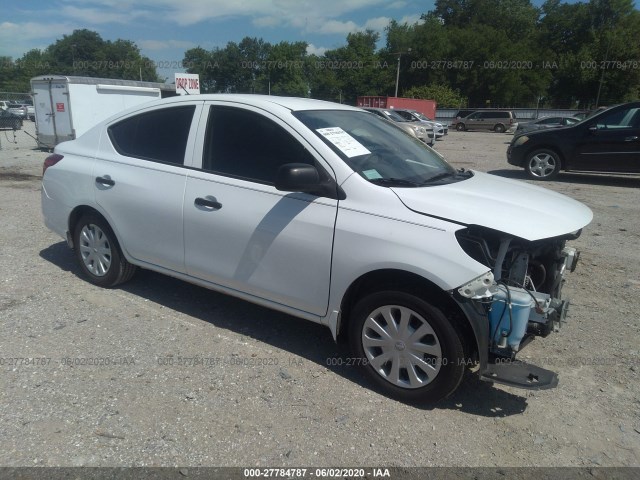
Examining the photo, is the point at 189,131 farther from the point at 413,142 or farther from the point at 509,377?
the point at 509,377

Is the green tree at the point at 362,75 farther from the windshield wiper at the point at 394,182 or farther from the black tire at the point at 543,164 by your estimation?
the windshield wiper at the point at 394,182

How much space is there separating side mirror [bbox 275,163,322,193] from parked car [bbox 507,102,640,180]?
9.73 meters

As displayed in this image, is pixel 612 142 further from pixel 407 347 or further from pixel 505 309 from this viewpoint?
pixel 407 347

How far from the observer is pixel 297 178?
3.02m

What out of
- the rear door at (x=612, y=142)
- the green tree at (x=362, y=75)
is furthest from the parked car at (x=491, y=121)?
the rear door at (x=612, y=142)

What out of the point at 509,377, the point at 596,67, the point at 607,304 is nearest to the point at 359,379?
the point at 509,377

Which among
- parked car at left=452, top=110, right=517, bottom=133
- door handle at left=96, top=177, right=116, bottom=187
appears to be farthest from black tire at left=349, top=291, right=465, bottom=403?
parked car at left=452, top=110, right=517, bottom=133

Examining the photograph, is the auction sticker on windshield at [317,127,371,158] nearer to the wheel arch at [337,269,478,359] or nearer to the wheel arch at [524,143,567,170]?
the wheel arch at [337,269,478,359]

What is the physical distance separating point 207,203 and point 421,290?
5.58 ft

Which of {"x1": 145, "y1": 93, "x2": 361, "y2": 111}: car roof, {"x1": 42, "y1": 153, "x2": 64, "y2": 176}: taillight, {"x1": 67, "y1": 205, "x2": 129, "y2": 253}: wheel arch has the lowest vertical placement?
{"x1": 67, "y1": 205, "x2": 129, "y2": 253}: wheel arch

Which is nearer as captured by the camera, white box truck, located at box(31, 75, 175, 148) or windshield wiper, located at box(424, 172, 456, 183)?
windshield wiper, located at box(424, 172, 456, 183)

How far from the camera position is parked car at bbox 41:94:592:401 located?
2803mm

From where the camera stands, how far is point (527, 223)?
9.33 feet

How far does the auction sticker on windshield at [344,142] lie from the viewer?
328cm
